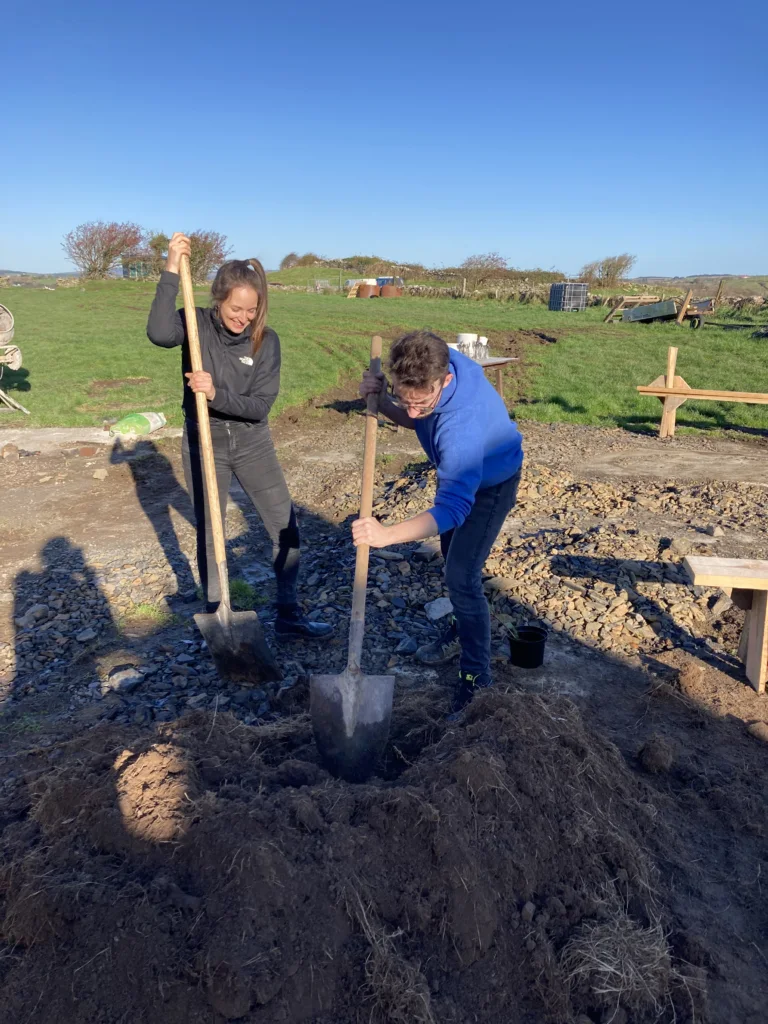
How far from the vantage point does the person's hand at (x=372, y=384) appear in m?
3.30

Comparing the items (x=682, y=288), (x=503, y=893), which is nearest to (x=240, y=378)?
(x=503, y=893)

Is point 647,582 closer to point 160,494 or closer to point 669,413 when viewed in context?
point 160,494

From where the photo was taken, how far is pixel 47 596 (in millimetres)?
4984

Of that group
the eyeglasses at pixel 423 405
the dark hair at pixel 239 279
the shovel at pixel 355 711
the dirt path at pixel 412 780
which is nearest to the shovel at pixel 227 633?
the dirt path at pixel 412 780

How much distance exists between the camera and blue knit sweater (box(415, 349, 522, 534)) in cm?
281

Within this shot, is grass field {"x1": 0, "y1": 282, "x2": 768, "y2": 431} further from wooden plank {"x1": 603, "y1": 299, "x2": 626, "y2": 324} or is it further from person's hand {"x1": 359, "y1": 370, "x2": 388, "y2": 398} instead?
person's hand {"x1": 359, "y1": 370, "x2": 388, "y2": 398}

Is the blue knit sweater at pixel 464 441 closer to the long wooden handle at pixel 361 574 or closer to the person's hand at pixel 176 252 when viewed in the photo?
the long wooden handle at pixel 361 574

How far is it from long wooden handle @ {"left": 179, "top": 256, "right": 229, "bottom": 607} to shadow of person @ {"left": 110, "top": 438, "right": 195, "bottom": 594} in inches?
54.2

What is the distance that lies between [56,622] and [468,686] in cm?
273

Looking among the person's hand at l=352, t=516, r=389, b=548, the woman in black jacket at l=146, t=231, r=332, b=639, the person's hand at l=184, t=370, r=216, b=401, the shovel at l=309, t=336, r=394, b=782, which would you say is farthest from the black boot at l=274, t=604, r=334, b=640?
the person's hand at l=352, t=516, r=389, b=548

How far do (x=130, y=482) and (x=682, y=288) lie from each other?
37.0m

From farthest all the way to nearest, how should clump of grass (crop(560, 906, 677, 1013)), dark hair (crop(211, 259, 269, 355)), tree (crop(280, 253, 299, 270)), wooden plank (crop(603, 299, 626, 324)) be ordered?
1. tree (crop(280, 253, 299, 270))
2. wooden plank (crop(603, 299, 626, 324))
3. dark hair (crop(211, 259, 269, 355))
4. clump of grass (crop(560, 906, 677, 1013))

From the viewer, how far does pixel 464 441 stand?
285 cm

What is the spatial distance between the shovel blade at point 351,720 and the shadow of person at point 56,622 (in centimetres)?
164
